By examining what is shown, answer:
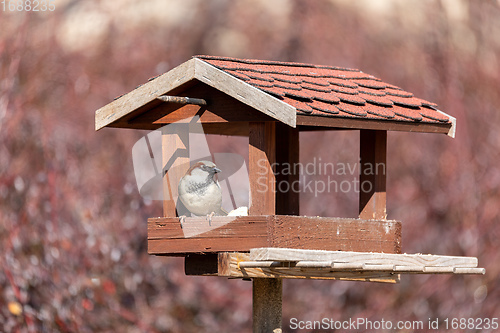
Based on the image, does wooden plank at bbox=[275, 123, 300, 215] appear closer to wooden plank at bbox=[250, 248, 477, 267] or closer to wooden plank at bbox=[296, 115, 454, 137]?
wooden plank at bbox=[296, 115, 454, 137]

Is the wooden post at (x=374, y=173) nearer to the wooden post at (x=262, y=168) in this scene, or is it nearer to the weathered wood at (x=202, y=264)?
the wooden post at (x=262, y=168)

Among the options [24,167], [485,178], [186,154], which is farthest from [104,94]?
[186,154]

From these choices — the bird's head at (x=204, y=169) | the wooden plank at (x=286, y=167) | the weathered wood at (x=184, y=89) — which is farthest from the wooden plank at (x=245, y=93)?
the wooden plank at (x=286, y=167)

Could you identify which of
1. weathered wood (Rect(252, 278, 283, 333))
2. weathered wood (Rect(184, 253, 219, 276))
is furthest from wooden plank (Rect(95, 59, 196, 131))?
weathered wood (Rect(252, 278, 283, 333))

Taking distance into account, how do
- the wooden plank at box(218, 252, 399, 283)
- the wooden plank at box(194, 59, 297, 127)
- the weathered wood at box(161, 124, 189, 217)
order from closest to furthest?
the wooden plank at box(194, 59, 297, 127) < the wooden plank at box(218, 252, 399, 283) < the weathered wood at box(161, 124, 189, 217)

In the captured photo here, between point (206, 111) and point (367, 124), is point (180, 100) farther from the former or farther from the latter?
point (367, 124)

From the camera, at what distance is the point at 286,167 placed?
5.15 metres

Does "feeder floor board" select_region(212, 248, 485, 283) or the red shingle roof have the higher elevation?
the red shingle roof

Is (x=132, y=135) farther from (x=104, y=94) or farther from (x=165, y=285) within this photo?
(x=165, y=285)

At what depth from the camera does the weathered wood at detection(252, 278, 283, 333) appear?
474cm

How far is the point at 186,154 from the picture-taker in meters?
4.61

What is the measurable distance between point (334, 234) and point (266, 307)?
56 centimetres

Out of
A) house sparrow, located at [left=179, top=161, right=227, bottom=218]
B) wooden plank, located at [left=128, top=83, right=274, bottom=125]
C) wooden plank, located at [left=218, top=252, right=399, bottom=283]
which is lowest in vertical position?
wooden plank, located at [left=218, top=252, right=399, bottom=283]

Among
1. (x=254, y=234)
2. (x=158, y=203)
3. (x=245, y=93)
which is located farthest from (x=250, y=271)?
(x=158, y=203)
